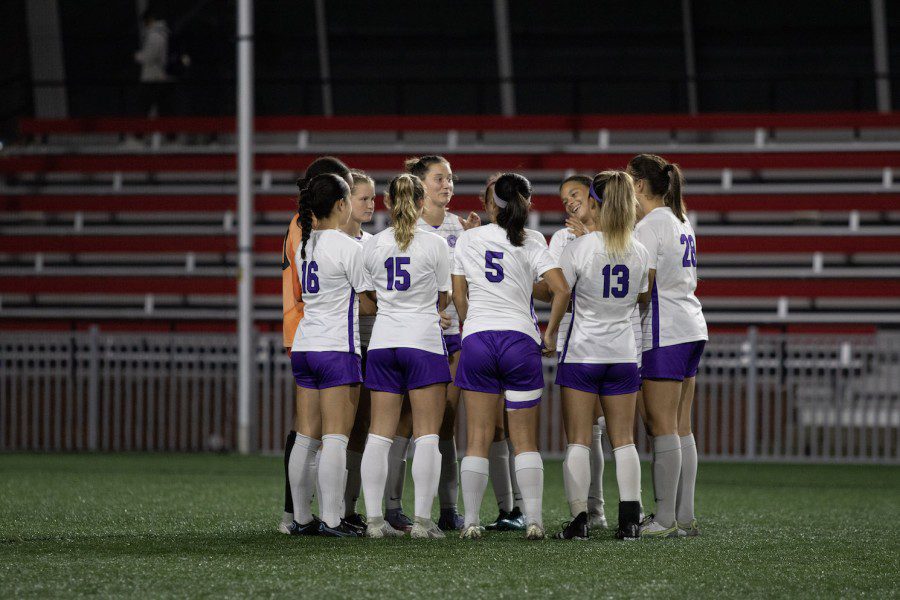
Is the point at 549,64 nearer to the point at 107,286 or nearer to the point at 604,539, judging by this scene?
the point at 107,286

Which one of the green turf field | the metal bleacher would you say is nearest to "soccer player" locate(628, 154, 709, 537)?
the green turf field

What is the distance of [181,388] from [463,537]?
784 centimetres

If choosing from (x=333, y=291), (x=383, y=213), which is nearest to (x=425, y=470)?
(x=333, y=291)

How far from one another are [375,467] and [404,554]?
1.84 feet

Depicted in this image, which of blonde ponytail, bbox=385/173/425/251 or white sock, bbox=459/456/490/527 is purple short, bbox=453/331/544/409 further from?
blonde ponytail, bbox=385/173/425/251

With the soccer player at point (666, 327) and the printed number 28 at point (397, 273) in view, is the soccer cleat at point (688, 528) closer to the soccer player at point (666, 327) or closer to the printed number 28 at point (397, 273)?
the soccer player at point (666, 327)

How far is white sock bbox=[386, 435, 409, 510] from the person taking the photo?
19.6ft

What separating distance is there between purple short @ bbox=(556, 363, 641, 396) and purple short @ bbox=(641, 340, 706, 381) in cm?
16

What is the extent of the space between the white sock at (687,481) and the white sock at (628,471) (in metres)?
0.40

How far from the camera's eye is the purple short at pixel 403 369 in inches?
215

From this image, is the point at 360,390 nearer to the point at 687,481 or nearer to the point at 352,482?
the point at 352,482

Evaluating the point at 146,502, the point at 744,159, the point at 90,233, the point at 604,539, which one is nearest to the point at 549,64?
the point at 744,159

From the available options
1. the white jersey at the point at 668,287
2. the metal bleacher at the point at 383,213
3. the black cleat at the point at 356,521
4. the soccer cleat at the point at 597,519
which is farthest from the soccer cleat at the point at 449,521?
the metal bleacher at the point at 383,213

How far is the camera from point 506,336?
213 inches
